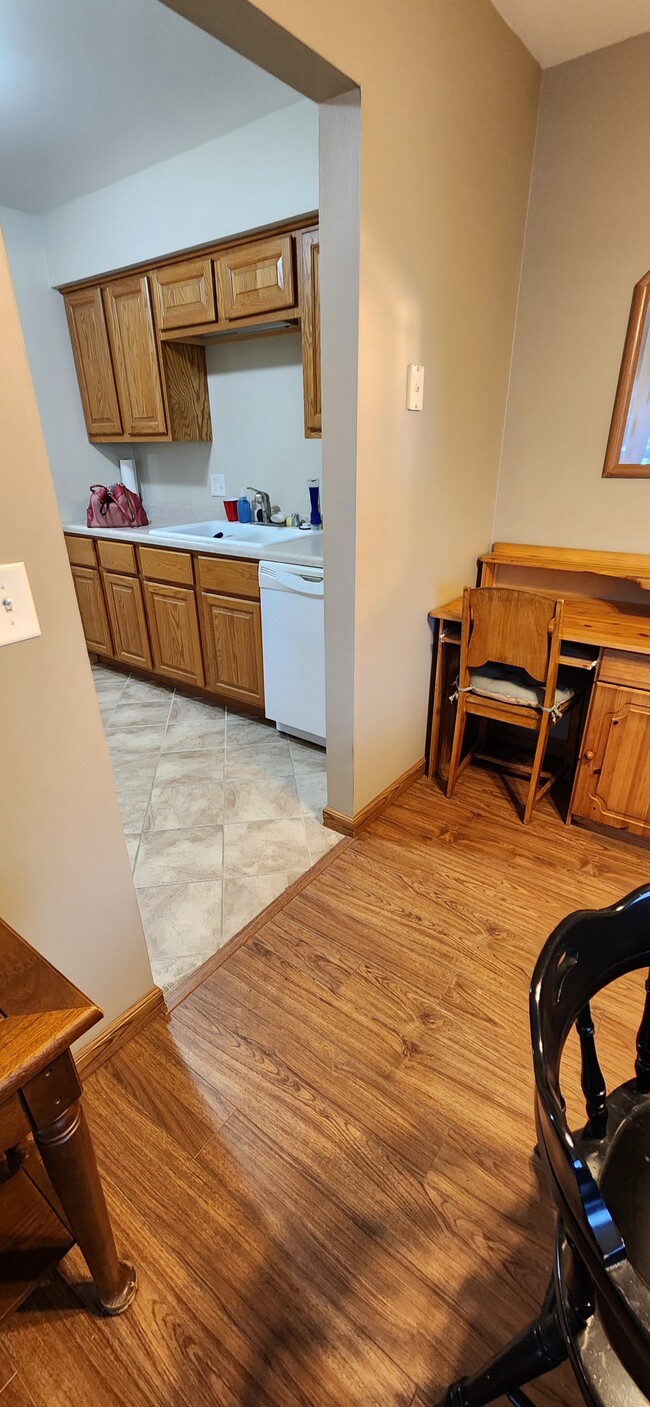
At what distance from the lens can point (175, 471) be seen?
3.74 meters

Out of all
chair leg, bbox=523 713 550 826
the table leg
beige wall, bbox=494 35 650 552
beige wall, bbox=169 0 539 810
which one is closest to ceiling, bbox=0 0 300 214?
beige wall, bbox=169 0 539 810

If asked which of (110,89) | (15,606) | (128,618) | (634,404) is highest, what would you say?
(110,89)

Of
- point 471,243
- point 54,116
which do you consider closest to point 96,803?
point 471,243

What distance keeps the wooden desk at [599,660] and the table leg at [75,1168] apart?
182 cm

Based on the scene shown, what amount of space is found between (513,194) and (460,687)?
176 centimetres

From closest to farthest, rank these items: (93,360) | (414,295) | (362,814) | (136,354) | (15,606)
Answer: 1. (15,606)
2. (414,295)
3. (362,814)
4. (136,354)
5. (93,360)

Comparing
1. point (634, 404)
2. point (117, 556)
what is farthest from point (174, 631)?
point (634, 404)

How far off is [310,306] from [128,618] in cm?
190

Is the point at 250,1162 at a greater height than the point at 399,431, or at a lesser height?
lesser

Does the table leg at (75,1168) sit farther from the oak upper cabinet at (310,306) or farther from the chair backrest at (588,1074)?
the oak upper cabinet at (310,306)

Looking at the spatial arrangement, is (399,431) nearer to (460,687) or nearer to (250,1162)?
(460,687)

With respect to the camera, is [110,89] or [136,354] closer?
[110,89]

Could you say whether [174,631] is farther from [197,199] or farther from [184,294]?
[197,199]

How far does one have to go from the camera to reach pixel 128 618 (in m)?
3.49
